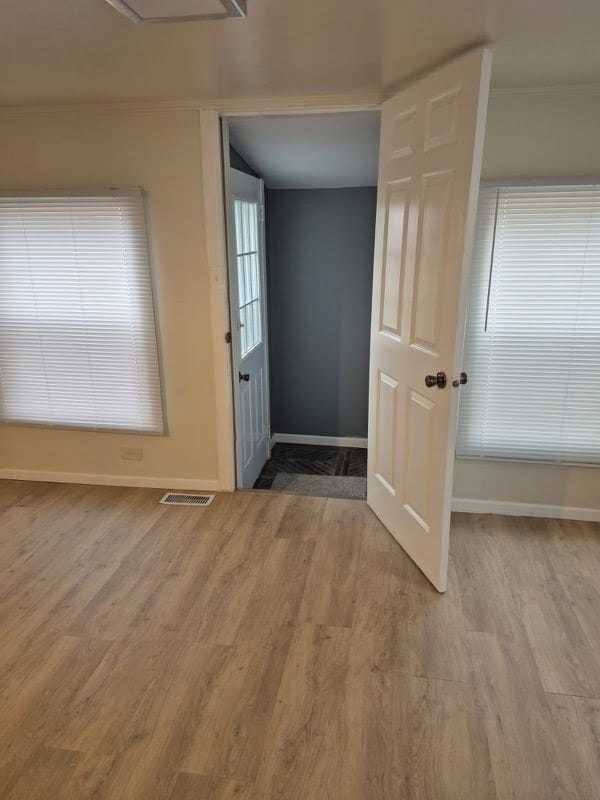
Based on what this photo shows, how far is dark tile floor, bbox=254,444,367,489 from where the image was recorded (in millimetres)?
4336

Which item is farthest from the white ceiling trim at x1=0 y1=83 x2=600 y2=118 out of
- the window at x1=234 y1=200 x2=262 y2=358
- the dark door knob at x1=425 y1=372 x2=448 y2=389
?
the dark door knob at x1=425 y1=372 x2=448 y2=389

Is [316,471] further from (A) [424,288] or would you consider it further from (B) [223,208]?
(A) [424,288]

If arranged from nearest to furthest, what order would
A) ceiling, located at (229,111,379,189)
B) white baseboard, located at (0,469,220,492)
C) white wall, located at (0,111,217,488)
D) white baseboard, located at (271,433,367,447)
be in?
white wall, located at (0,111,217,488) → ceiling, located at (229,111,379,189) → white baseboard, located at (0,469,220,492) → white baseboard, located at (271,433,367,447)

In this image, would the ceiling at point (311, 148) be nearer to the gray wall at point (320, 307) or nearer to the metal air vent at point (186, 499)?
the gray wall at point (320, 307)

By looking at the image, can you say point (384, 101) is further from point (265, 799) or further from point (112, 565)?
point (265, 799)

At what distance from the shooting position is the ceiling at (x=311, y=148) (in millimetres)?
3086

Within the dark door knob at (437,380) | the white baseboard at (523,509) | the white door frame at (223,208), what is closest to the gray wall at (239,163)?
the white door frame at (223,208)

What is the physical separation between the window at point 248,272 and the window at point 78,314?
2.11 ft

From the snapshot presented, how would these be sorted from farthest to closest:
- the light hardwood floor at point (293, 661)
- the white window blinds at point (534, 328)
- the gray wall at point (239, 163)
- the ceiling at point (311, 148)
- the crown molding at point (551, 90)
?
1. the gray wall at point (239, 163)
2. the ceiling at point (311, 148)
3. the white window blinds at point (534, 328)
4. the crown molding at point (551, 90)
5. the light hardwood floor at point (293, 661)

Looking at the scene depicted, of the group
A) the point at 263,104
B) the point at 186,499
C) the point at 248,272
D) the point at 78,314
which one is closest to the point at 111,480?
the point at 186,499

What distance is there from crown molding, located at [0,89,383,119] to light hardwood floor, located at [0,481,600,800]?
2.13 m

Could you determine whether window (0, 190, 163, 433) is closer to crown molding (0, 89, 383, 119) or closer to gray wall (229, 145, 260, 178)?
crown molding (0, 89, 383, 119)

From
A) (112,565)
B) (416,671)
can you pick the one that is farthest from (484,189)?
(112,565)

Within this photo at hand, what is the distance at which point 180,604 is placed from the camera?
2.25 metres
